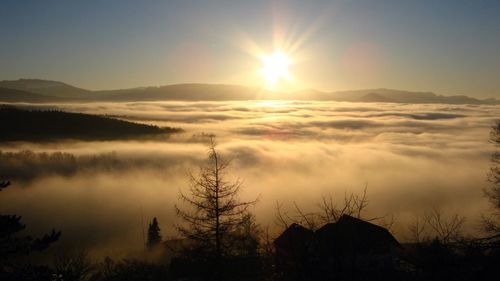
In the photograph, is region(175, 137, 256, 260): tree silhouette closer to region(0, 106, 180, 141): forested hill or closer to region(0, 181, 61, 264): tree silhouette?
region(0, 181, 61, 264): tree silhouette

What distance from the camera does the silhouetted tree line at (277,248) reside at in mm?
11219

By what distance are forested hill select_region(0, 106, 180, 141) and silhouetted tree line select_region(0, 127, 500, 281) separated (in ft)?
456

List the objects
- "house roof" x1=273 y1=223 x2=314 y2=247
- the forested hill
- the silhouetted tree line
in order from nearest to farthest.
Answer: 1. "house roof" x1=273 y1=223 x2=314 y2=247
2. the silhouetted tree line
3. the forested hill

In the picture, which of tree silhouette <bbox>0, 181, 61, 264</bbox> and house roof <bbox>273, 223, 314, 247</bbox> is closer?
house roof <bbox>273, 223, 314, 247</bbox>

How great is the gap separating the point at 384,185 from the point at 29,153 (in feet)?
374

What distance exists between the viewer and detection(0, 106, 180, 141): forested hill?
160 meters

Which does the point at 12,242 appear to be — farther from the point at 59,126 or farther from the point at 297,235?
the point at 59,126

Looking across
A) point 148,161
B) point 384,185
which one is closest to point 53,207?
point 148,161

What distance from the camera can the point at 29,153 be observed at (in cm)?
14462

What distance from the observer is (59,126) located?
6447 inches

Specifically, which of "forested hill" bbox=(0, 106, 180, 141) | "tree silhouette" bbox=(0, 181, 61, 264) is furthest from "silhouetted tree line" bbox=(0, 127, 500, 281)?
"forested hill" bbox=(0, 106, 180, 141)

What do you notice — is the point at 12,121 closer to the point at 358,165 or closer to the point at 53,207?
the point at 53,207

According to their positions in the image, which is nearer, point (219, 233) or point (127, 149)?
point (219, 233)

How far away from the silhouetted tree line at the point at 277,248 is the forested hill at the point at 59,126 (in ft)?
456
